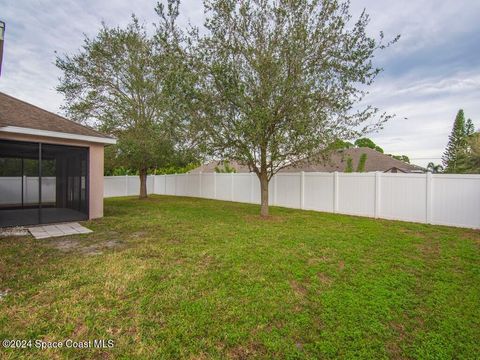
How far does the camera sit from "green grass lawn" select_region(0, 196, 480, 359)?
2.40 meters

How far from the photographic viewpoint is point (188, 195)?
1842 cm

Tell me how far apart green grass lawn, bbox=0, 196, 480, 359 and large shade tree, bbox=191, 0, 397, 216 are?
345cm

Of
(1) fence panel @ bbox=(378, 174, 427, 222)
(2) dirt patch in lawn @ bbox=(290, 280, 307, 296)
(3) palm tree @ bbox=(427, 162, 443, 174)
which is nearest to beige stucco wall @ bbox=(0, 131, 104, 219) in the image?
(2) dirt patch in lawn @ bbox=(290, 280, 307, 296)

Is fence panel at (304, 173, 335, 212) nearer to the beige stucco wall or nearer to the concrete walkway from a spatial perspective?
the beige stucco wall

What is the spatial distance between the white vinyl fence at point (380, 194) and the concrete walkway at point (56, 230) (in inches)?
313

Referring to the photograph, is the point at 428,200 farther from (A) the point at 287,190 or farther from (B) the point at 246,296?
(B) the point at 246,296

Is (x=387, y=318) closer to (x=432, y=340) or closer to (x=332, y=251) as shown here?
(x=432, y=340)

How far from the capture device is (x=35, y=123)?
7379 mm

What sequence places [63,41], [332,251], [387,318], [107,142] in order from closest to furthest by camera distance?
[387,318] → [332,251] → [107,142] → [63,41]

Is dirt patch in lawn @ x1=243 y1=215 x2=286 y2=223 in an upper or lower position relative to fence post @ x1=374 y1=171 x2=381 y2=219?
lower

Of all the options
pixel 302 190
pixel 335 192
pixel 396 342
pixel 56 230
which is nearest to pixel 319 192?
pixel 335 192

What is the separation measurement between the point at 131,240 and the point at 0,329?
3401mm

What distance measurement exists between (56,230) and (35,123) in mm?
3213

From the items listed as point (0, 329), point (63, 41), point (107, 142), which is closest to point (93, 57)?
point (63, 41)
